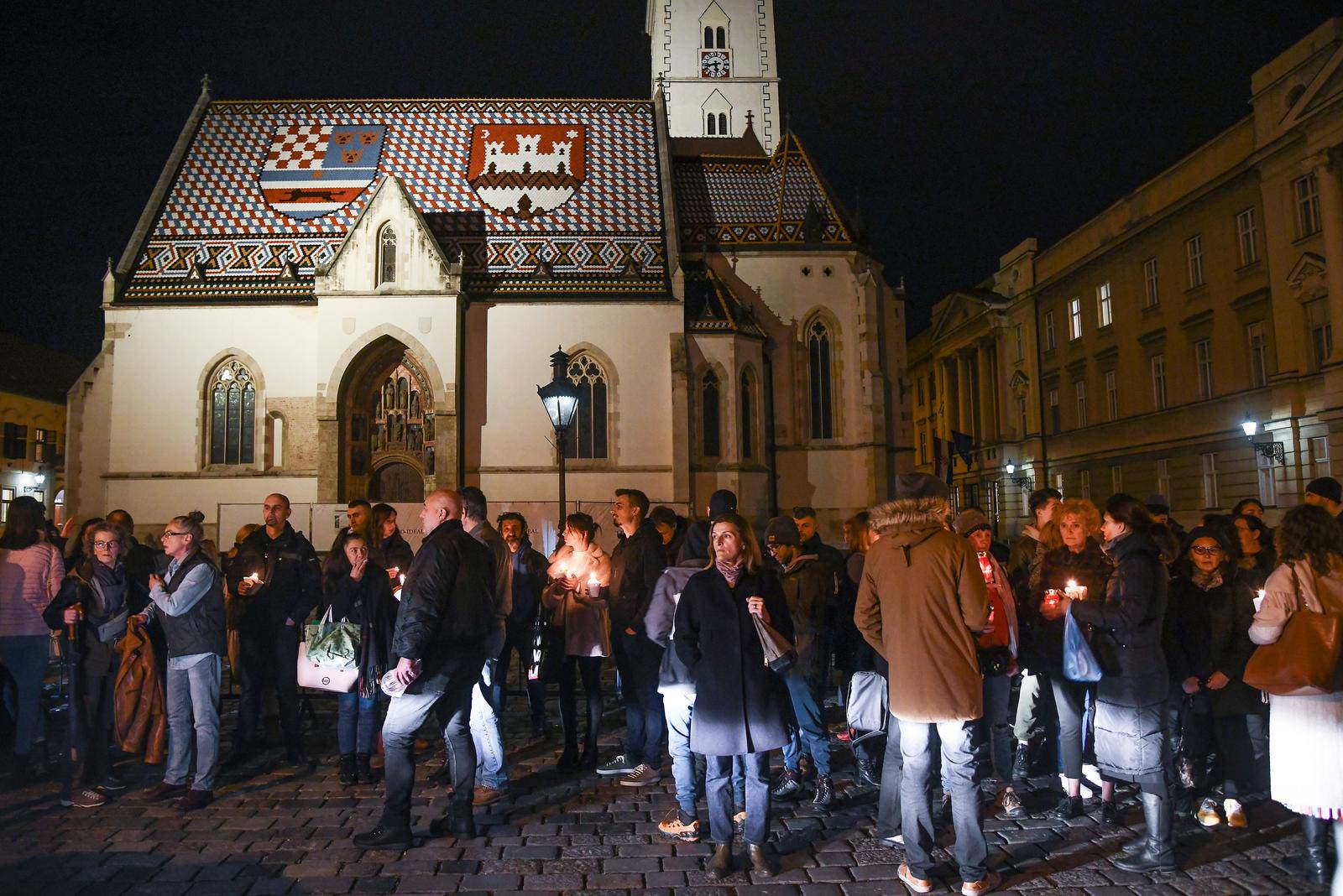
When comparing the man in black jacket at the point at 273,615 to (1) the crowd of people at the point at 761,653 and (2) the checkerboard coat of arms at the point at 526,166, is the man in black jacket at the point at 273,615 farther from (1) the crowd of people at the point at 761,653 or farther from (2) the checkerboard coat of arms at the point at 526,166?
(2) the checkerboard coat of arms at the point at 526,166

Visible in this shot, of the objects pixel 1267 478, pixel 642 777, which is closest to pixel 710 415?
pixel 1267 478

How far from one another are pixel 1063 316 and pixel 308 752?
35.3 metres

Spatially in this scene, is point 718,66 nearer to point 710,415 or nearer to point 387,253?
point 710,415

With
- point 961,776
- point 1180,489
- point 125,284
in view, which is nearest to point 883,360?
point 1180,489

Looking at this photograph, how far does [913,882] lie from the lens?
180 inches

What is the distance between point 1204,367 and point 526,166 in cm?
2170

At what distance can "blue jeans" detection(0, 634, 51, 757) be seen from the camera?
6750 mm

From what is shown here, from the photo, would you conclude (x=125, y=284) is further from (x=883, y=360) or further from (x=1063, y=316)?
(x=1063, y=316)

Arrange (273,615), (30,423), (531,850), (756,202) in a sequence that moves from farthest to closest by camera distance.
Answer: (30,423)
(756,202)
(273,615)
(531,850)

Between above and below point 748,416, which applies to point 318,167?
above

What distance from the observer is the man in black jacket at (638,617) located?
6824 millimetres

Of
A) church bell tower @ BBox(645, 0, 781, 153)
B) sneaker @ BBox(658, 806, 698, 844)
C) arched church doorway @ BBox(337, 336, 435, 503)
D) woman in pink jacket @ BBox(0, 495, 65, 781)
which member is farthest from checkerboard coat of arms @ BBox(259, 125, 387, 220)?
sneaker @ BBox(658, 806, 698, 844)

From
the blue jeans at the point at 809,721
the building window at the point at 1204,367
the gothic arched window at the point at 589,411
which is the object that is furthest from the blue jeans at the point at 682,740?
the building window at the point at 1204,367

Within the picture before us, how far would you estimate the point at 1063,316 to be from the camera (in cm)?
3619
